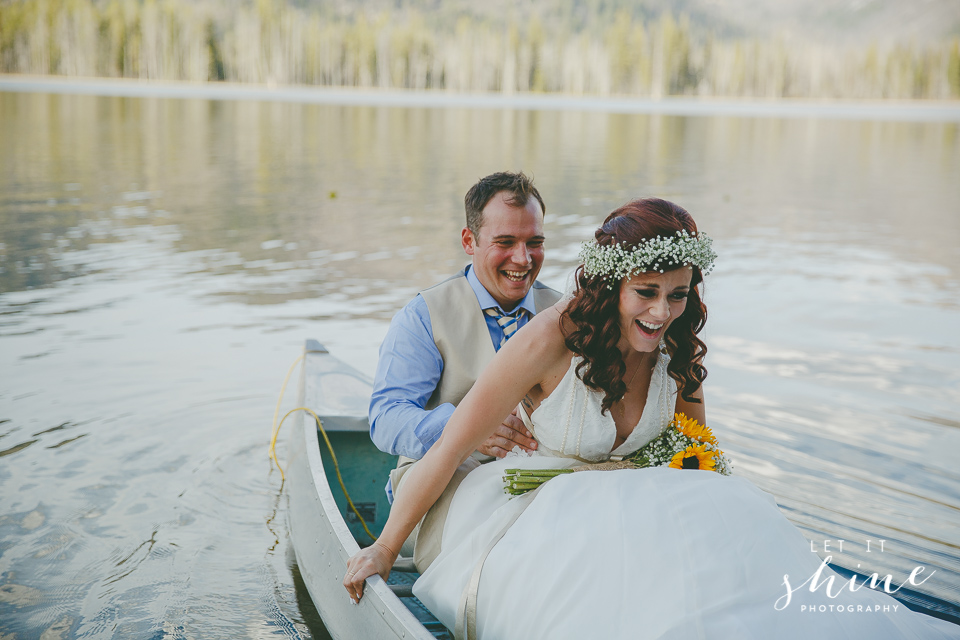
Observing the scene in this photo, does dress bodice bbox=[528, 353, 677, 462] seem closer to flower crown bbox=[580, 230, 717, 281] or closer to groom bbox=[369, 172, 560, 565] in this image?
flower crown bbox=[580, 230, 717, 281]

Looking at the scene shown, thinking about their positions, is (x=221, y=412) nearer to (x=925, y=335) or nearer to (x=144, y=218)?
(x=925, y=335)

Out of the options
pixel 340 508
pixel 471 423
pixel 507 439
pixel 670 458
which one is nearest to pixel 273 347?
pixel 340 508

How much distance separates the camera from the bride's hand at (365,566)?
318cm

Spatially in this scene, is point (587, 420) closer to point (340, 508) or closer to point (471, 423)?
point (471, 423)

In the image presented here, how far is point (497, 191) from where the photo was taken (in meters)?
4.16

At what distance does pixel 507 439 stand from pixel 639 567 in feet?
3.18

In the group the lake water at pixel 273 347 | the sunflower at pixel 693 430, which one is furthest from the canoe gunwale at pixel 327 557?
the sunflower at pixel 693 430

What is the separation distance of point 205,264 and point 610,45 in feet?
352

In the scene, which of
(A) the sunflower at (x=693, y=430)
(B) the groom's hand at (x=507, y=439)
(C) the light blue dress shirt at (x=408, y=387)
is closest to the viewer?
(A) the sunflower at (x=693, y=430)

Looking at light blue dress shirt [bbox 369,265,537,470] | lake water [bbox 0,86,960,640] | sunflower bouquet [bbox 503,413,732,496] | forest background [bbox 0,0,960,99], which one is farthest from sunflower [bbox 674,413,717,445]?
forest background [bbox 0,0,960,99]

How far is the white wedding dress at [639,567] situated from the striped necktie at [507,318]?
1.04 meters

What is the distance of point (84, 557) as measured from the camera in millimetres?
4961

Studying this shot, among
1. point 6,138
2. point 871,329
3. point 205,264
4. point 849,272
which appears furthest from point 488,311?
point 6,138

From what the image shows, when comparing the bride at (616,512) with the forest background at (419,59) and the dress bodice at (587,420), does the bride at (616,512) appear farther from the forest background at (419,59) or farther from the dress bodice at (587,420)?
the forest background at (419,59)
